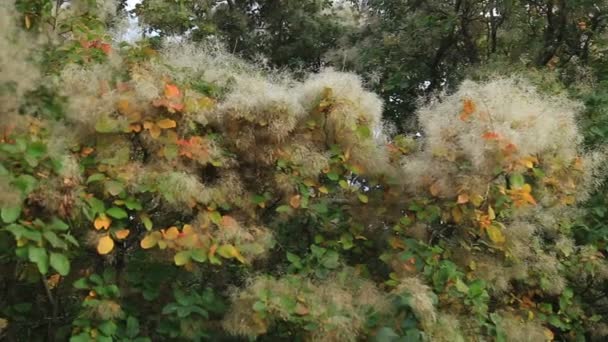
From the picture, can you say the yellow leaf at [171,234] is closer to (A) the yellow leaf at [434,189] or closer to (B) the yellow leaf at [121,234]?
(B) the yellow leaf at [121,234]

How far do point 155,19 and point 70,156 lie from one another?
122 inches

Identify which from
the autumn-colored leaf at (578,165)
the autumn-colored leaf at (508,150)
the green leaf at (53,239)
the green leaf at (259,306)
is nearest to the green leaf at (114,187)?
the green leaf at (53,239)

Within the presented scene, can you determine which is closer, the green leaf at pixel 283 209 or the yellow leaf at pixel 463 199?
the yellow leaf at pixel 463 199

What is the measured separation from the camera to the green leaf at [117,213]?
7.98 ft

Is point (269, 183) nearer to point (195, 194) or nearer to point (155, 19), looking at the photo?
point (195, 194)

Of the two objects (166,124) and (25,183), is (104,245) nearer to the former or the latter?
(25,183)

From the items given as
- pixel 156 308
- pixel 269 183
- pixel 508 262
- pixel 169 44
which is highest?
pixel 169 44

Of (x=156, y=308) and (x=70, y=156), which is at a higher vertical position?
(x=70, y=156)

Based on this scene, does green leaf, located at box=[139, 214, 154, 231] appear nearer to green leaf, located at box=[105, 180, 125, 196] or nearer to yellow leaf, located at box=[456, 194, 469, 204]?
green leaf, located at box=[105, 180, 125, 196]

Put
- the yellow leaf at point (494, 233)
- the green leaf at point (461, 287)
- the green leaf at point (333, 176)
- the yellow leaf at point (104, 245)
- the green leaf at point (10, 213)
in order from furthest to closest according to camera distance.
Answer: the green leaf at point (333, 176) < the yellow leaf at point (494, 233) < the green leaf at point (461, 287) < the yellow leaf at point (104, 245) < the green leaf at point (10, 213)

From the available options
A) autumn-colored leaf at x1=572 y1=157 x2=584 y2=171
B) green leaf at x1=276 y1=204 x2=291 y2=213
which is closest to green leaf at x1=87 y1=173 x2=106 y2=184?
green leaf at x1=276 y1=204 x2=291 y2=213

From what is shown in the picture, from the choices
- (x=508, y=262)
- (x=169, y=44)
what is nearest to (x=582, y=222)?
(x=508, y=262)

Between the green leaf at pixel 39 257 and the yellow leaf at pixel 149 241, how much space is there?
0.36m

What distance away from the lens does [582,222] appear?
3453mm
